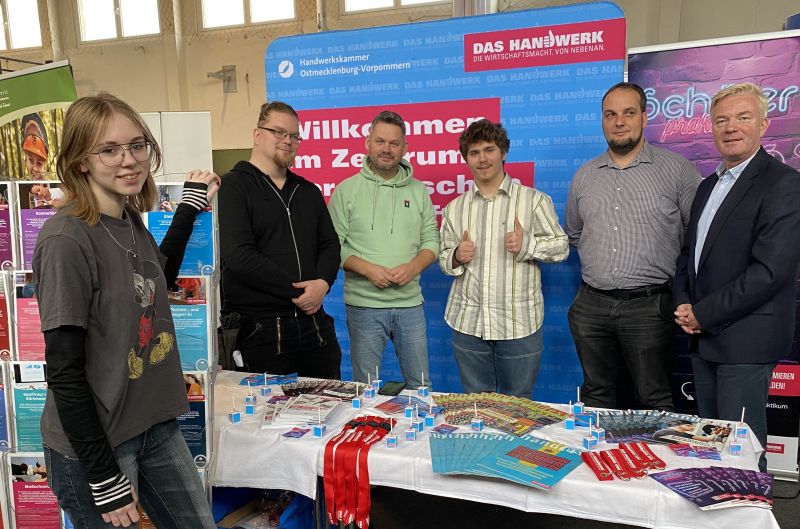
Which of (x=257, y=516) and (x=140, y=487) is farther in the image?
(x=257, y=516)

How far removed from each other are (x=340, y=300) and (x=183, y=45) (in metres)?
8.04

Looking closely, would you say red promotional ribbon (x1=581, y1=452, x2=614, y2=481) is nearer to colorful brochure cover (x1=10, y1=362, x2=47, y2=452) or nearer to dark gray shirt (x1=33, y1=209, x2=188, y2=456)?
dark gray shirt (x1=33, y1=209, x2=188, y2=456)

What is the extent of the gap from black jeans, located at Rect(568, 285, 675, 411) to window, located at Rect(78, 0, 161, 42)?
980 centimetres

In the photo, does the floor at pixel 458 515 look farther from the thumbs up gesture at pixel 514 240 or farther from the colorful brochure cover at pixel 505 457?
the thumbs up gesture at pixel 514 240

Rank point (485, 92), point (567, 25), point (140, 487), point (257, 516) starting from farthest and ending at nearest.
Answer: point (485, 92) → point (567, 25) → point (257, 516) → point (140, 487)

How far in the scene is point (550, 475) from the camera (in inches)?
54.0

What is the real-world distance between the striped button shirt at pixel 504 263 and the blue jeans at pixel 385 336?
0.25m

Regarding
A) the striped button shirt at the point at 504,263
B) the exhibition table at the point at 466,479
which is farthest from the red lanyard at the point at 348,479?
the striped button shirt at the point at 504,263

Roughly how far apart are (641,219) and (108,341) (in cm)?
203

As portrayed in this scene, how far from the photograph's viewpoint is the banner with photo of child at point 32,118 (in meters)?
2.20

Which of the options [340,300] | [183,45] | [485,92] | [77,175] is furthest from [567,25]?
[183,45]

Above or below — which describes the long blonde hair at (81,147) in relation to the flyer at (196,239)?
above

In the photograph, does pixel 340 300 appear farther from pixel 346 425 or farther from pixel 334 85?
pixel 346 425

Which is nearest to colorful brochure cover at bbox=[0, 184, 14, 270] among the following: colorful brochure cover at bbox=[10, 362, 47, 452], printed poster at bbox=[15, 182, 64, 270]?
printed poster at bbox=[15, 182, 64, 270]
